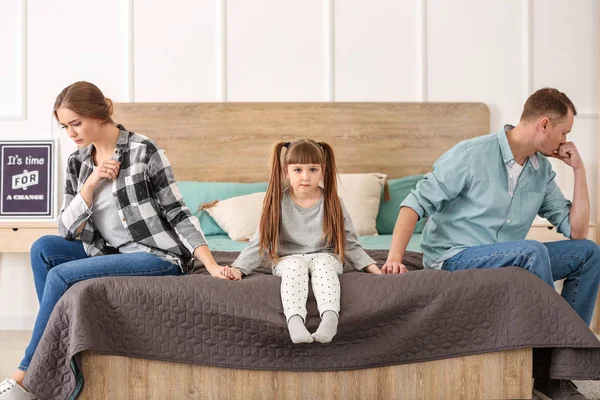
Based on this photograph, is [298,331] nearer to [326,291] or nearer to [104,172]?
[326,291]

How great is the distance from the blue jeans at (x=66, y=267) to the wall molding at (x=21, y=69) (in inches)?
70.7

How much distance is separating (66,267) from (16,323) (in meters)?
2.02

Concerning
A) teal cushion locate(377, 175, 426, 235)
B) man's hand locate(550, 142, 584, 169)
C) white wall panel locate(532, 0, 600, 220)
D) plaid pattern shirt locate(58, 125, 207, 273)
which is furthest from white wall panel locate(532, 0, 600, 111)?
plaid pattern shirt locate(58, 125, 207, 273)

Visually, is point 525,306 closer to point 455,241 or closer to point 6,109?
point 455,241

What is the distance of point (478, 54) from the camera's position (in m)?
3.97

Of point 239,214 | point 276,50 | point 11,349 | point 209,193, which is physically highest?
point 276,50

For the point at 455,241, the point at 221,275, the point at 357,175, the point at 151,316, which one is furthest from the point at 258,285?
the point at 357,175

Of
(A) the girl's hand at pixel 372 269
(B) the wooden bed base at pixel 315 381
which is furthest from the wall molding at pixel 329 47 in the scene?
(B) the wooden bed base at pixel 315 381

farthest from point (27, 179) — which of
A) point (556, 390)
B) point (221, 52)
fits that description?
point (556, 390)

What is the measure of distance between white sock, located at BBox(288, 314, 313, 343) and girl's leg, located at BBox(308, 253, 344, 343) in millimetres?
22

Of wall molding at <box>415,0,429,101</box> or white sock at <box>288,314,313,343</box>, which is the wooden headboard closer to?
wall molding at <box>415,0,429,101</box>

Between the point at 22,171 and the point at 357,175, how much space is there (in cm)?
185

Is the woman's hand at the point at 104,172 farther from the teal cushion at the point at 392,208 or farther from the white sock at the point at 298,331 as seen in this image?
the teal cushion at the point at 392,208

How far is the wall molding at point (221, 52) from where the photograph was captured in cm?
392
